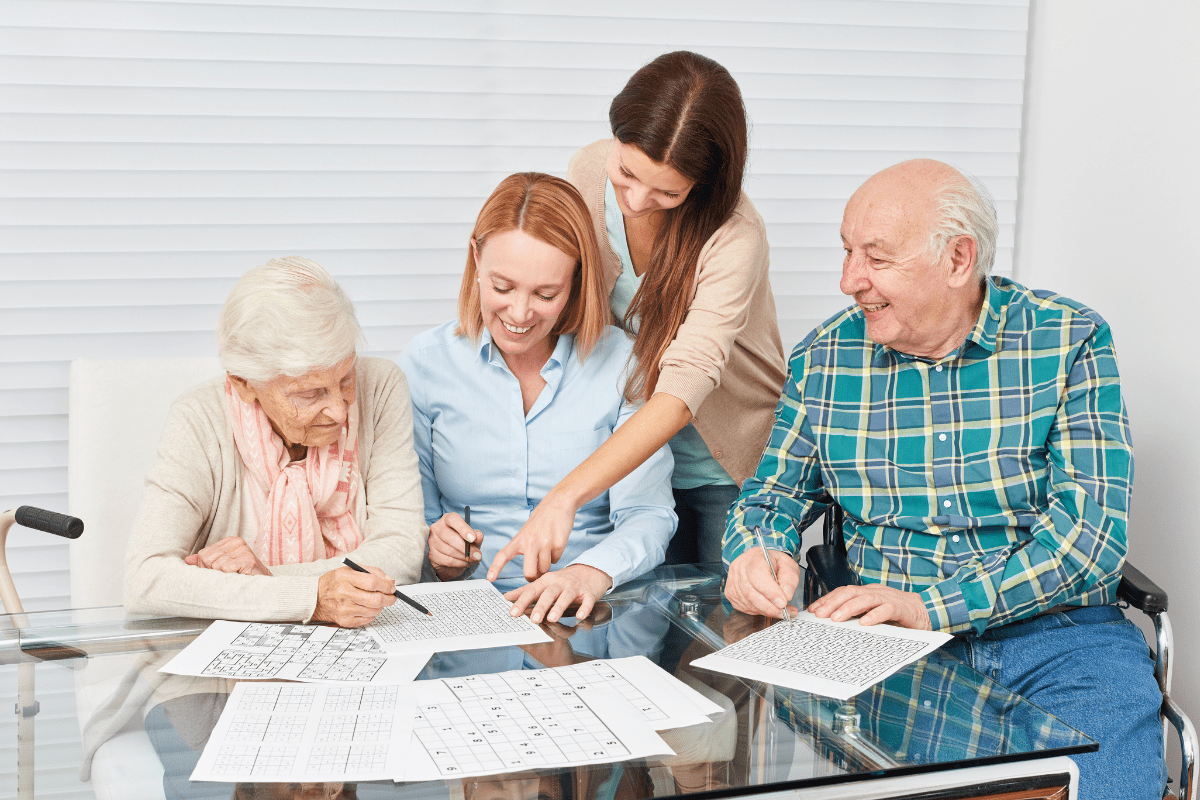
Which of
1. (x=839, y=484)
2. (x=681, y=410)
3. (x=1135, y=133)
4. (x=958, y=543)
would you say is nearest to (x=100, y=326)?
(x=681, y=410)

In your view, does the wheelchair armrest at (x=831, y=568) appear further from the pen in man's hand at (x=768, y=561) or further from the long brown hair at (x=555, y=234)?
the long brown hair at (x=555, y=234)

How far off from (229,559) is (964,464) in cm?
129

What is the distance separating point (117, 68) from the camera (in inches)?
97.6

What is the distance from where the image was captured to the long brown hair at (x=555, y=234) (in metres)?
1.91

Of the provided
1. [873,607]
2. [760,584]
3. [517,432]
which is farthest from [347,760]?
[517,432]

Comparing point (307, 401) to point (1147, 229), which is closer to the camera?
point (307, 401)

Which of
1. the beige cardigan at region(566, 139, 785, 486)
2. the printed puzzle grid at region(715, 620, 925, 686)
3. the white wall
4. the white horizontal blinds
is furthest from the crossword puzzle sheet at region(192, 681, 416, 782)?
the white wall

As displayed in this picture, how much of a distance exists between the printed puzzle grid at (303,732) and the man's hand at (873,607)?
2.30 feet

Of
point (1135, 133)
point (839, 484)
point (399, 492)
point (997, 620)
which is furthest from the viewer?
point (1135, 133)

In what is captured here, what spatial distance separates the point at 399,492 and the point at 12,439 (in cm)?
127

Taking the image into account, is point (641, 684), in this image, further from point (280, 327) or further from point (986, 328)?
point (986, 328)

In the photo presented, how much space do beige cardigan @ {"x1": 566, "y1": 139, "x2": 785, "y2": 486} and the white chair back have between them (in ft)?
3.01

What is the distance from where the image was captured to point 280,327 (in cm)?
170

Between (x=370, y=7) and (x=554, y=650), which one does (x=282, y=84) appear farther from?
(x=554, y=650)
